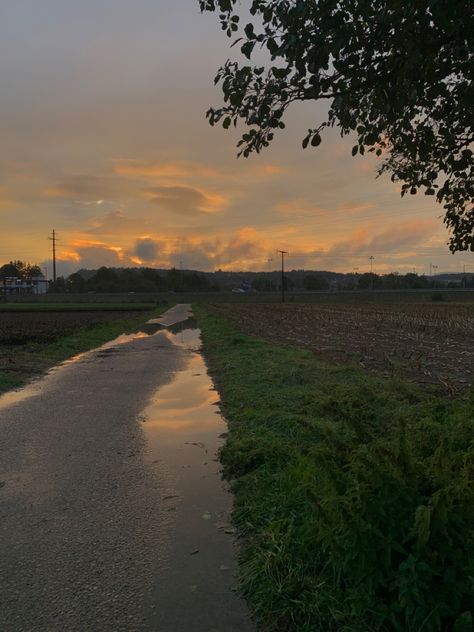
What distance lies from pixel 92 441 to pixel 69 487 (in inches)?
69.6

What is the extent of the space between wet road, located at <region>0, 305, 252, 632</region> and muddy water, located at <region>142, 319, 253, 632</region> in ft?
0.04

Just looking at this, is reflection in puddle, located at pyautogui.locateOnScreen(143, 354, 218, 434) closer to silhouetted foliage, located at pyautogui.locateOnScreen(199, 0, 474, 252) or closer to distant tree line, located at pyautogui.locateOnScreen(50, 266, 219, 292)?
silhouetted foliage, located at pyautogui.locateOnScreen(199, 0, 474, 252)

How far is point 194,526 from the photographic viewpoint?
4.55 meters

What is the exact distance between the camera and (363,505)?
9.51 ft

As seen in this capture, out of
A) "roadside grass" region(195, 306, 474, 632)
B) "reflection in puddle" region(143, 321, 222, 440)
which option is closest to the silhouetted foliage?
"roadside grass" region(195, 306, 474, 632)

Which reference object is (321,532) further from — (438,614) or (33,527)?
(33,527)

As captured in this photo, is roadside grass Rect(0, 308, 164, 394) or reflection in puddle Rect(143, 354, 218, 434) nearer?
reflection in puddle Rect(143, 354, 218, 434)

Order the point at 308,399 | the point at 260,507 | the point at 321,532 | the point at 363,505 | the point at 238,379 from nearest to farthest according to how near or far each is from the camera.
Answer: the point at 363,505, the point at 321,532, the point at 260,507, the point at 308,399, the point at 238,379

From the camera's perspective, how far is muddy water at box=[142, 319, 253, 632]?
3.25 metres

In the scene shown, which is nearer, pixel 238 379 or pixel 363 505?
pixel 363 505

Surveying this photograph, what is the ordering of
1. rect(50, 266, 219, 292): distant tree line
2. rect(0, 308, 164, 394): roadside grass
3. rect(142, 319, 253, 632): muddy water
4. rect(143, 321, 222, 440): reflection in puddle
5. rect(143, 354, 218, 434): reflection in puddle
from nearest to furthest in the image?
rect(142, 319, 253, 632): muddy water, rect(143, 321, 222, 440): reflection in puddle, rect(143, 354, 218, 434): reflection in puddle, rect(0, 308, 164, 394): roadside grass, rect(50, 266, 219, 292): distant tree line

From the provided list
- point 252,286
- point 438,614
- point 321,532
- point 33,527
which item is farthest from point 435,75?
point 252,286

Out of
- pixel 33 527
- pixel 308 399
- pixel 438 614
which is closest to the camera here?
pixel 438 614

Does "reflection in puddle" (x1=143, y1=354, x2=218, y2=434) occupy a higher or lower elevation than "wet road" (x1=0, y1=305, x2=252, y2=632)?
lower
